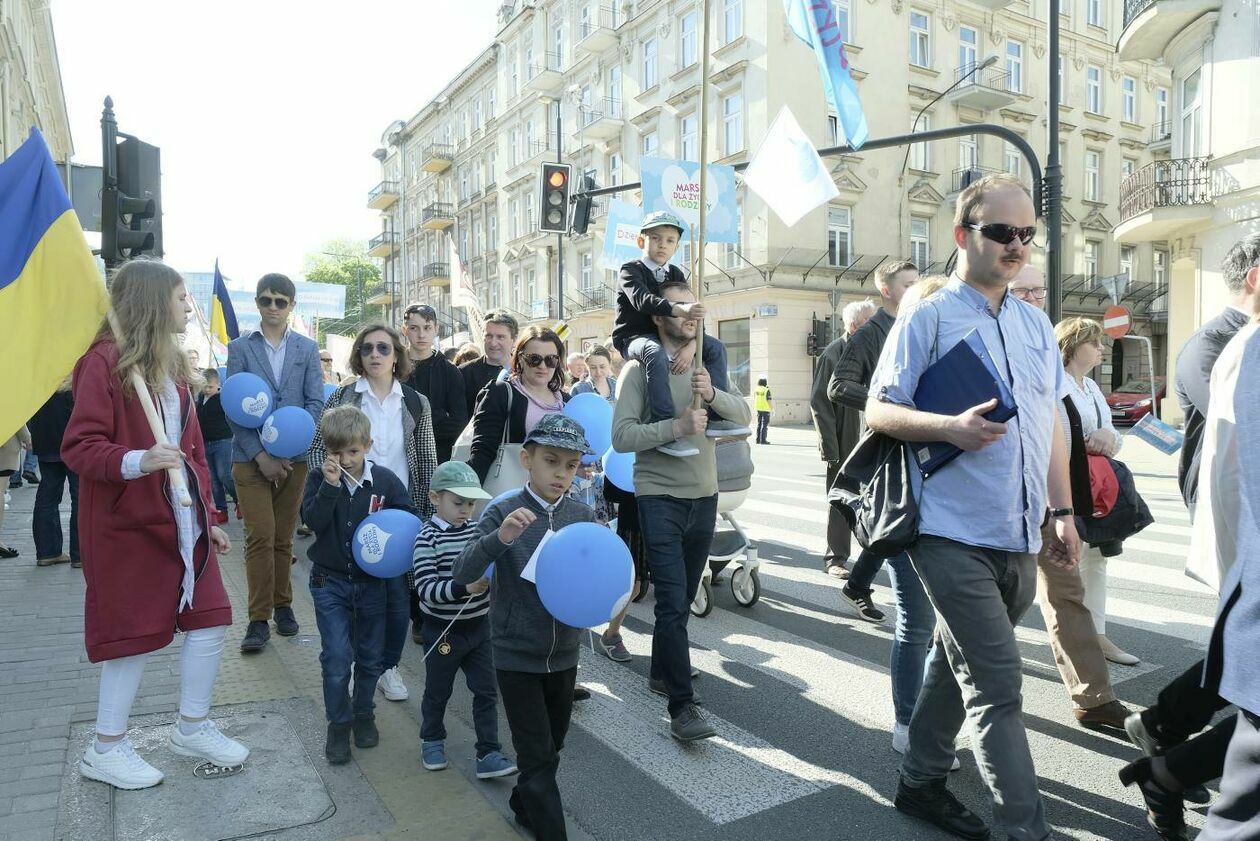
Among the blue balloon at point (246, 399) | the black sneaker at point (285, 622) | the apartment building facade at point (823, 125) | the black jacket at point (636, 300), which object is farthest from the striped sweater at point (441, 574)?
the apartment building facade at point (823, 125)

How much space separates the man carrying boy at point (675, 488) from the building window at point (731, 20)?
1066 inches

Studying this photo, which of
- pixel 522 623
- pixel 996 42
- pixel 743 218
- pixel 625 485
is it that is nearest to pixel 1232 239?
pixel 743 218

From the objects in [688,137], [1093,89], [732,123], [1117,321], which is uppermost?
[1093,89]

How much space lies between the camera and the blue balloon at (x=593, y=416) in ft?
16.3

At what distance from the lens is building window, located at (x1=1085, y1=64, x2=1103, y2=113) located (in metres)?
34.4

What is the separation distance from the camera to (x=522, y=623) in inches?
119

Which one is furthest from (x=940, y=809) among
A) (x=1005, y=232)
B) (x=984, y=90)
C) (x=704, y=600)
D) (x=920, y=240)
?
(x=984, y=90)

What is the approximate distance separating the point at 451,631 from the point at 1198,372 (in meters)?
3.39

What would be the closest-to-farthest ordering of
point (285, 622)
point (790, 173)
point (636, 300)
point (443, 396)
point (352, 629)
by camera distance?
point (352, 629)
point (636, 300)
point (285, 622)
point (443, 396)
point (790, 173)

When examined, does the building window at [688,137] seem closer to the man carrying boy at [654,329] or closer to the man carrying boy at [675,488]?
the man carrying boy at [654,329]

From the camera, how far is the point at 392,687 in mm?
4605

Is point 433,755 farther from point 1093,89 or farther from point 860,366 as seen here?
point 1093,89

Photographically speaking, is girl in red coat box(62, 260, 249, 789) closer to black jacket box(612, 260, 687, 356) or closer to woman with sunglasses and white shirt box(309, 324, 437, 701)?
woman with sunglasses and white shirt box(309, 324, 437, 701)

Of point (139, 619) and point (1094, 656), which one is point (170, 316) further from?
point (1094, 656)
